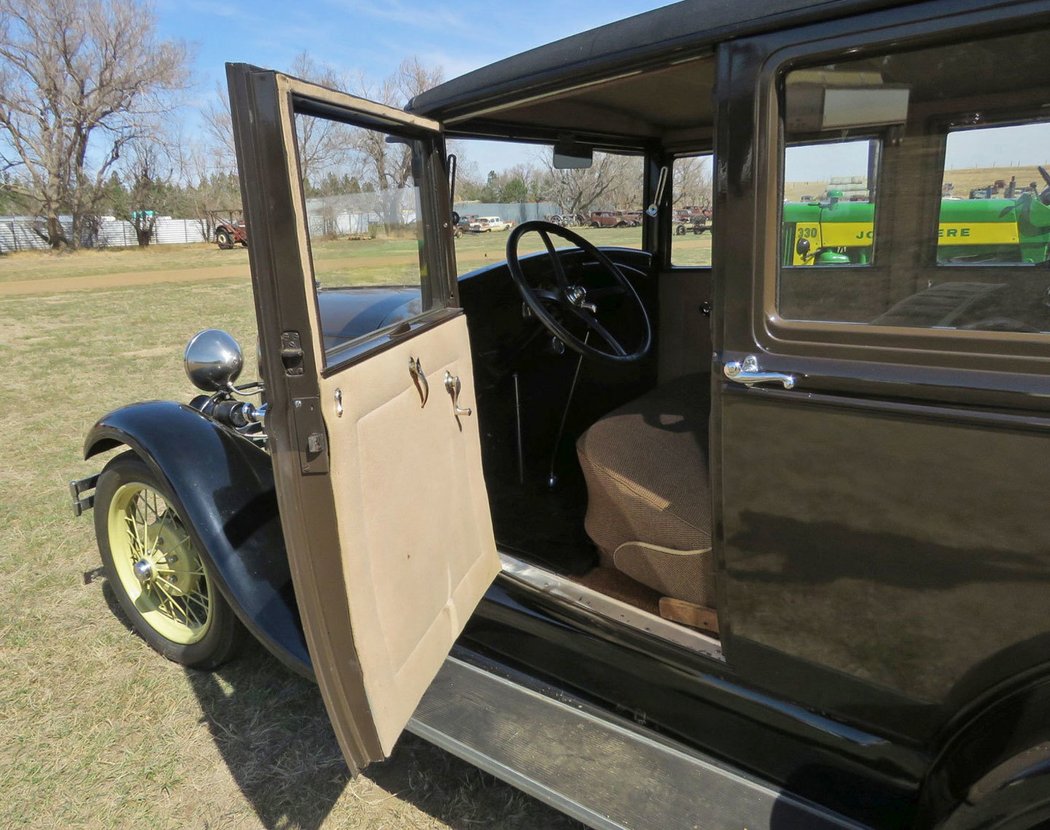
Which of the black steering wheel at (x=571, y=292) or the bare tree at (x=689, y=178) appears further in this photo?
the bare tree at (x=689, y=178)

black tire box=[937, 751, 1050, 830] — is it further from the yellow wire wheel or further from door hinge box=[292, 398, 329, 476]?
the yellow wire wheel

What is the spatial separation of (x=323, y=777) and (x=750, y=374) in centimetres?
175

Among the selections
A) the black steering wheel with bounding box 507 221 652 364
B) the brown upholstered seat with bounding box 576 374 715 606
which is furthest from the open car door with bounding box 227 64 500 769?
the black steering wheel with bounding box 507 221 652 364

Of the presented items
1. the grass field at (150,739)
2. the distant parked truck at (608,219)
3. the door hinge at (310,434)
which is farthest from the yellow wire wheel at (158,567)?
the distant parked truck at (608,219)

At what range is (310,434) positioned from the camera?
1.39 meters

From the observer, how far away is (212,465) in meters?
2.26

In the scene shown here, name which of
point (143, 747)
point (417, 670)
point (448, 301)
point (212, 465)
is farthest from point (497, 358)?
point (143, 747)

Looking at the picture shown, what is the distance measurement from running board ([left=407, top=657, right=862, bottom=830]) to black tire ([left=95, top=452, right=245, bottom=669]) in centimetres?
98

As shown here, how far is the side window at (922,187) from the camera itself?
3.99ft

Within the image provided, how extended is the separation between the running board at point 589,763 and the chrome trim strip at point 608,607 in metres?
0.24

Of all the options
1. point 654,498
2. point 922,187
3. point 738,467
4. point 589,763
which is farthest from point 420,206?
point 589,763

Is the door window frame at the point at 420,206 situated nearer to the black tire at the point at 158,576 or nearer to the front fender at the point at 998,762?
the black tire at the point at 158,576

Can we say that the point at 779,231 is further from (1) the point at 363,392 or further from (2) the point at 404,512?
(2) the point at 404,512

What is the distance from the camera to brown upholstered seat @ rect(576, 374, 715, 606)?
1799 mm
